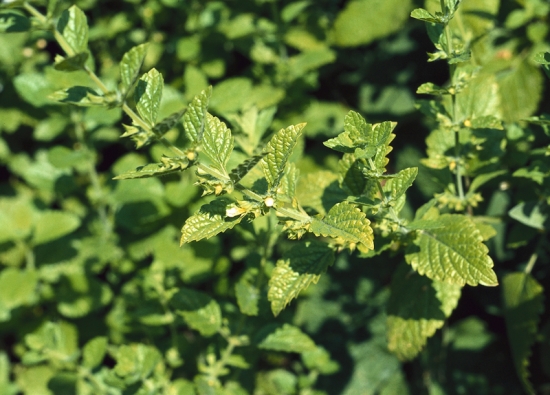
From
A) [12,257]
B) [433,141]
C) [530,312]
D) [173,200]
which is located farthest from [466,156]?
→ [12,257]

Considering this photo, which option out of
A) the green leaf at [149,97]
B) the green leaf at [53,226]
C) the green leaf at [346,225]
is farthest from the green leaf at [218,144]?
the green leaf at [53,226]

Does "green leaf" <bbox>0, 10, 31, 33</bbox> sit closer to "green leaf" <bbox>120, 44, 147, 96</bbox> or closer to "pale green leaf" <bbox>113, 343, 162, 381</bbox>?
"green leaf" <bbox>120, 44, 147, 96</bbox>

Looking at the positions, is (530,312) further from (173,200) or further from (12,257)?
(12,257)

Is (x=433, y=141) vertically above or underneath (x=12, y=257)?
above

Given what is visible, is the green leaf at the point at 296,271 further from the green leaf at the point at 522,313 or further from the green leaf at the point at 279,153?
the green leaf at the point at 522,313

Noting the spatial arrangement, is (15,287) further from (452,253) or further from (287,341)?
(452,253)

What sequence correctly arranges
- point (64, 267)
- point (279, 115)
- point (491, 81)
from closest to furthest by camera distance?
point (491, 81) < point (64, 267) < point (279, 115)

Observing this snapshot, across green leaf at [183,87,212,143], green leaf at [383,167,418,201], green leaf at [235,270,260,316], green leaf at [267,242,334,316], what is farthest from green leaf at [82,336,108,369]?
green leaf at [383,167,418,201]

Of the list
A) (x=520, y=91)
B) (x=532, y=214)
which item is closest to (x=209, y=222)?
(x=532, y=214)
